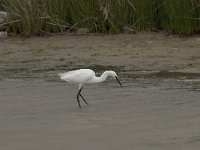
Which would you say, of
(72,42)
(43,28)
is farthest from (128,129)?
(43,28)

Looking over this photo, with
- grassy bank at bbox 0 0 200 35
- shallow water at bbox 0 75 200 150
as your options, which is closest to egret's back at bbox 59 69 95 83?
shallow water at bbox 0 75 200 150

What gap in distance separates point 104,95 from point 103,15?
5703 mm

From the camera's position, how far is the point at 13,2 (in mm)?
15336

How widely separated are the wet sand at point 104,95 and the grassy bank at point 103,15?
1.14ft

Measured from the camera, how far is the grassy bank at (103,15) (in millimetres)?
13234

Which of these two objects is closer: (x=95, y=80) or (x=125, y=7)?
(x=95, y=80)

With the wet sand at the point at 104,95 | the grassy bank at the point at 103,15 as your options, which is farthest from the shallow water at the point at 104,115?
the grassy bank at the point at 103,15

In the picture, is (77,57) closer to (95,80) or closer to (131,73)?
(131,73)

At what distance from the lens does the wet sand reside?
20.8ft

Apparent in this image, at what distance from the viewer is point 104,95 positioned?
29.0 feet

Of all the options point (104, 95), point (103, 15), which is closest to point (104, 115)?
point (104, 95)

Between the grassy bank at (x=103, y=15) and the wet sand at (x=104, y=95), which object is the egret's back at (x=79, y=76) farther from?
the grassy bank at (x=103, y=15)

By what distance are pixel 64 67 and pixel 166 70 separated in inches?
80.0

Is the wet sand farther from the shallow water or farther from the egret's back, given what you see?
the egret's back
